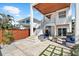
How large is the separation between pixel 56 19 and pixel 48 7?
1.02ft

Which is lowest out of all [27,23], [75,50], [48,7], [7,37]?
[75,50]

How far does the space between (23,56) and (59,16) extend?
1.15 m

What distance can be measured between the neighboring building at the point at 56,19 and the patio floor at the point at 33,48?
27 cm

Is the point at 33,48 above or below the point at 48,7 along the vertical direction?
below

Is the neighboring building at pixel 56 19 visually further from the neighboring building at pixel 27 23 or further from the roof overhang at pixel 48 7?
the neighboring building at pixel 27 23

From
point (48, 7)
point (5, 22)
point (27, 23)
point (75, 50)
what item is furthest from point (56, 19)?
point (5, 22)

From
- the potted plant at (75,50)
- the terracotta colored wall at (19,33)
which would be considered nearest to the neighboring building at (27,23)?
the terracotta colored wall at (19,33)

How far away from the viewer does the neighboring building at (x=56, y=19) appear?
11.1 feet

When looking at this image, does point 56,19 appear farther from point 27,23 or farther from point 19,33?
point 19,33

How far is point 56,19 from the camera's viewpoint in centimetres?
343

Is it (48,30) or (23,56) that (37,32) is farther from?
(23,56)

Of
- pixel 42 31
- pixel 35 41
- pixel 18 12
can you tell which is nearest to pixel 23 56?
pixel 35 41

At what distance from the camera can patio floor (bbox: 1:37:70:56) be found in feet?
11.0

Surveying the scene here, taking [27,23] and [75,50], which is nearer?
[75,50]
